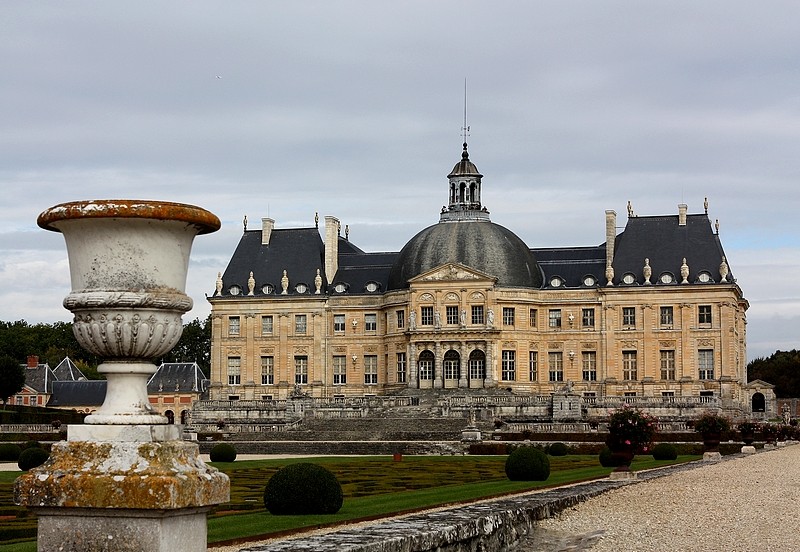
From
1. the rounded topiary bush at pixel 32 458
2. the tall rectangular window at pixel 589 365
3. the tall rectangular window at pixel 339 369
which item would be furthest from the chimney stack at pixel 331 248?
the rounded topiary bush at pixel 32 458

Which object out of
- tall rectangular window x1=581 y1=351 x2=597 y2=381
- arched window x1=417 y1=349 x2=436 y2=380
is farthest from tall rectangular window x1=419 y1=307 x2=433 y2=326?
tall rectangular window x1=581 y1=351 x2=597 y2=381

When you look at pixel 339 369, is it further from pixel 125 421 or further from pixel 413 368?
pixel 125 421

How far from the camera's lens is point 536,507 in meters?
13.2

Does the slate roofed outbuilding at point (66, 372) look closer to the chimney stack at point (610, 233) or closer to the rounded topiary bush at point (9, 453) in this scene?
the chimney stack at point (610, 233)

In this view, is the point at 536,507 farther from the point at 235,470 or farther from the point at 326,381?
the point at 326,381

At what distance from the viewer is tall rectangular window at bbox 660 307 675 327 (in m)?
63.1

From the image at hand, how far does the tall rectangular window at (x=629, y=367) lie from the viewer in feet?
208

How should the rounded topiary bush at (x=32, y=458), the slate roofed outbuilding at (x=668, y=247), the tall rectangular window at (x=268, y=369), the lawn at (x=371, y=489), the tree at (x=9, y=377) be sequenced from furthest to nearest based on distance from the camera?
the tall rectangular window at (x=268, y=369) → the slate roofed outbuilding at (x=668, y=247) → the tree at (x=9, y=377) → the rounded topiary bush at (x=32, y=458) → the lawn at (x=371, y=489)

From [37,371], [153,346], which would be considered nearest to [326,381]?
[37,371]

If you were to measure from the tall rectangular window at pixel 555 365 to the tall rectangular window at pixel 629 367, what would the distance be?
3.33 meters

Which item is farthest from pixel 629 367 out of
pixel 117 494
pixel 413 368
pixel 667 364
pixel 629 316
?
pixel 117 494

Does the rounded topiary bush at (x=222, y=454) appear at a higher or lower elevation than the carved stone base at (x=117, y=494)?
lower

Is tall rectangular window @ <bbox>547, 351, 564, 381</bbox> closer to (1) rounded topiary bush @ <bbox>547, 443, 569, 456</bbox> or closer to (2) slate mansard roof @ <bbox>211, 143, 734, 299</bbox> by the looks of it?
(2) slate mansard roof @ <bbox>211, 143, 734, 299</bbox>

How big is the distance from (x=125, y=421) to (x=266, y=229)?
64.8m
